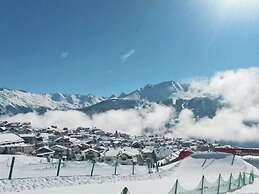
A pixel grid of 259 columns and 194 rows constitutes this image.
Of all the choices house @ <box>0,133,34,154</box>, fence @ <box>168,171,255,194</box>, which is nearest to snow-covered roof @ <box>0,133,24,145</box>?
house @ <box>0,133,34,154</box>

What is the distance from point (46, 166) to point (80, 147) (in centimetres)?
11291

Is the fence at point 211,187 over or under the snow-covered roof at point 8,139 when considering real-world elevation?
under

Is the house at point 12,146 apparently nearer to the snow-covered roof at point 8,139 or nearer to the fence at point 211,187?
the snow-covered roof at point 8,139

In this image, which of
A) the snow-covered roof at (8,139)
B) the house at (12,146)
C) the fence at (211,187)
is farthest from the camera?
Result: the snow-covered roof at (8,139)

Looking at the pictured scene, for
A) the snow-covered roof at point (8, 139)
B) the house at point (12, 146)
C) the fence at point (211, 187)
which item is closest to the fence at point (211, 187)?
the fence at point (211, 187)

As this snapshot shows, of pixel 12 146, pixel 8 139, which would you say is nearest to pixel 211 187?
pixel 12 146

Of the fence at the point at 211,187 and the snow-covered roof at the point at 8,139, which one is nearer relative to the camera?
the fence at the point at 211,187

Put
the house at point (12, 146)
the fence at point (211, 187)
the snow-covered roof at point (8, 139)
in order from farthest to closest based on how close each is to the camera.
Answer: the snow-covered roof at point (8, 139), the house at point (12, 146), the fence at point (211, 187)

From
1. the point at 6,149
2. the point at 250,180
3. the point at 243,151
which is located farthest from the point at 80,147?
the point at 250,180

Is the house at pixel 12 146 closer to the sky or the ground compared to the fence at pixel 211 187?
closer to the sky

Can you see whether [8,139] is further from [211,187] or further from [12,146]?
[211,187]

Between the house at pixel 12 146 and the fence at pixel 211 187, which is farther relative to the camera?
the house at pixel 12 146

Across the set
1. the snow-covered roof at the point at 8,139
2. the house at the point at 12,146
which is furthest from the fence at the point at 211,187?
the snow-covered roof at the point at 8,139

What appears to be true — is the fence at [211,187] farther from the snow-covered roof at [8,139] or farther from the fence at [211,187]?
the snow-covered roof at [8,139]
